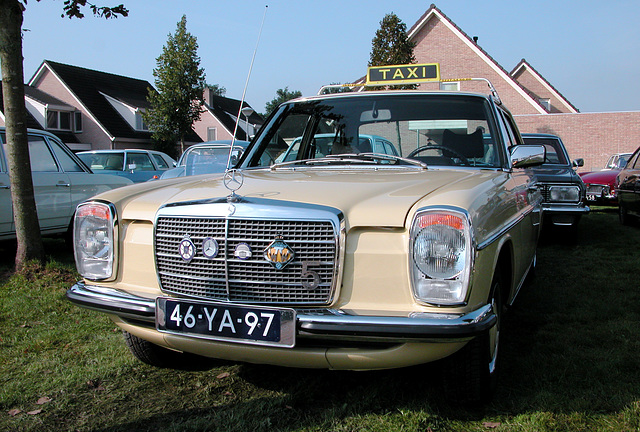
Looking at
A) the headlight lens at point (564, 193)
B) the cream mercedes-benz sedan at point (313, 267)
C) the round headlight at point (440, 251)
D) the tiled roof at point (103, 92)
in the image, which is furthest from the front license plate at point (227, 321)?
the tiled roof at point (103, 92)

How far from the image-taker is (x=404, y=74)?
15.6 feet

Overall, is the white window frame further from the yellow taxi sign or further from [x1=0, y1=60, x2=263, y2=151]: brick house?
the yellow taxi sign

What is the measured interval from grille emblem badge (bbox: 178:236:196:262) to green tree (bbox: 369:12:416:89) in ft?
55.8

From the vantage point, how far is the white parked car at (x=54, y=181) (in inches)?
271

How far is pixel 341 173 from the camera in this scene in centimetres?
316

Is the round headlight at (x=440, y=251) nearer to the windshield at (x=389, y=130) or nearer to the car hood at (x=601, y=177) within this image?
the windshield at (x=389, y=130)

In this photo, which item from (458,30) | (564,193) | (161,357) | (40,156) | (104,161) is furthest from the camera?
(458,30)

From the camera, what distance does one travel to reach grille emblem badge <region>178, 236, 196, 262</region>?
8.39 feet

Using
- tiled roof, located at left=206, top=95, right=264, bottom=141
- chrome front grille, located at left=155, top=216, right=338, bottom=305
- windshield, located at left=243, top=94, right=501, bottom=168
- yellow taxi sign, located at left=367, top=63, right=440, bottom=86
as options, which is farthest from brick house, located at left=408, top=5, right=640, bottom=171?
tiled roof, located at left=206, top=95, right=264, bottom=141

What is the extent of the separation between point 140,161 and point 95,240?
11.1m

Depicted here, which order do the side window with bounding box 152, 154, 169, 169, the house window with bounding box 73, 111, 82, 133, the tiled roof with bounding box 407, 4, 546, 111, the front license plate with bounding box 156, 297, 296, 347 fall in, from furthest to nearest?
1. the house window with bounding box 73, 111, 82, 133
2. the tiled roof with bounding box 407, 4, 546, 111
3. the side window with bounding box 152, 154, 169, 169
4. the front license plate with bounding box 156, 297, 296, 347

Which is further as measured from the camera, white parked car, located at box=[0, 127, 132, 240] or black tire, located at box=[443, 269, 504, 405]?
white parked car, located at box=[0, 127, 132, 240]

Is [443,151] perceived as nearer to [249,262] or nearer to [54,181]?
[249,262]

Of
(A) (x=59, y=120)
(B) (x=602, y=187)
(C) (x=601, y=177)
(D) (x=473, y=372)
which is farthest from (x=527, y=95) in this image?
(D) (x=473, y=372)
